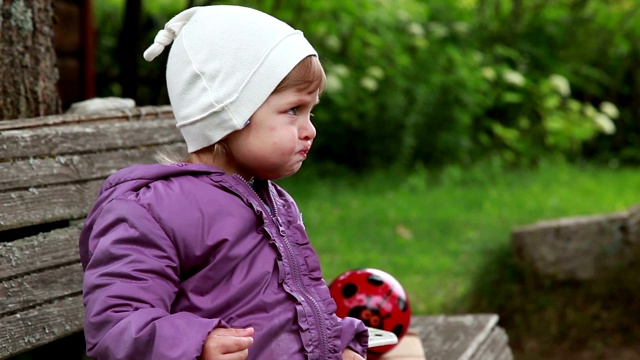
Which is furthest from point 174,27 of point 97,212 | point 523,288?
point 523,288

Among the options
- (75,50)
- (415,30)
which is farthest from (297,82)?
(415,30)

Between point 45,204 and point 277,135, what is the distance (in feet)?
2.76

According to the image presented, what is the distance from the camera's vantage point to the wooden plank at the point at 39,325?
2.49 m

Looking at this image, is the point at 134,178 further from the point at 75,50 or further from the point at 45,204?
the point at 75,50

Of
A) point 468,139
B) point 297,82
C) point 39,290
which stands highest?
point 297,82

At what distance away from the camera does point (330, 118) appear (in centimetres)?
857

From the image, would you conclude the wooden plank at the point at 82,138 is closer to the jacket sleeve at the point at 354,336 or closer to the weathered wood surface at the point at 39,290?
the weathered wood surface at the point at 39,290

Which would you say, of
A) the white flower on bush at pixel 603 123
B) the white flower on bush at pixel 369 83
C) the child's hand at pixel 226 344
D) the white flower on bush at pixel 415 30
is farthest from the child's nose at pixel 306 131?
the white flower on bush at pixel 603 123

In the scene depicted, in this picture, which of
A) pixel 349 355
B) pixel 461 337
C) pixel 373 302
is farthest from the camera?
pixel 461 337

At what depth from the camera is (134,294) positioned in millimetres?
1892

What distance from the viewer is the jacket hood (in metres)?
2.08

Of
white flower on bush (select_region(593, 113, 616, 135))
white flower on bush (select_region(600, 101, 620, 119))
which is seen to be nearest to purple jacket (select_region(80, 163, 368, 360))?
white flower on bush (select_region(593, 113, 616, 135))

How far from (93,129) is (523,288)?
299cm

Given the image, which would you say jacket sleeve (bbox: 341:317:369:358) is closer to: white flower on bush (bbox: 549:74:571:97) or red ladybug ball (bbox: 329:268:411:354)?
red ladybug ball (bbox: 329:268:411:354)
